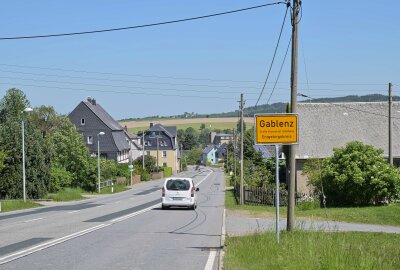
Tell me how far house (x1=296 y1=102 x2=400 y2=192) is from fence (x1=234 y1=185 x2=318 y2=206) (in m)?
6.66

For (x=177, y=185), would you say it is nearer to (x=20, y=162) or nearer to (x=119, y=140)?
(x=20, y=162)

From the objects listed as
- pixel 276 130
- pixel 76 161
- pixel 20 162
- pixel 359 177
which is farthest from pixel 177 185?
pixel 76 161

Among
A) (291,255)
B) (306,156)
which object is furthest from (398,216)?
(306,156)

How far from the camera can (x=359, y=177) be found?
32281 mm

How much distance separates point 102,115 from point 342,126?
54236 mm

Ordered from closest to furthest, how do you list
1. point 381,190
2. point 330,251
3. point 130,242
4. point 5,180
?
point 330,251, point 130,242, point 381,190, point 5,180

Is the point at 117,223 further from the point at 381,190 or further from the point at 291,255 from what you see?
the point at 381,190

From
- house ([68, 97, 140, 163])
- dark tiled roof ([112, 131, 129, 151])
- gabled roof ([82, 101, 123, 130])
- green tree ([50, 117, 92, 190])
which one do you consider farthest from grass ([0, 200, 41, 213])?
dark tiled roof ([112, 131, 129, 151])

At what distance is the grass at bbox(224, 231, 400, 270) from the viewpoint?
9166 mm

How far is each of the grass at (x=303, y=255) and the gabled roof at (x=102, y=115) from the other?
8393 centimetres

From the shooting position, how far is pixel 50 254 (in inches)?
527

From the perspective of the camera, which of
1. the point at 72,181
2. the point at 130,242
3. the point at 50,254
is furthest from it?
the point at 72,181

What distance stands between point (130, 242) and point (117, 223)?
7.21 m

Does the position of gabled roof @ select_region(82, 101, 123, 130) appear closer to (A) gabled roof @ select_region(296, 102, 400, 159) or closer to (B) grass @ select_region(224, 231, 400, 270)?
(A) gabled roof @ select_region(296, 102, 400, 159)
